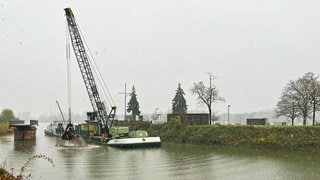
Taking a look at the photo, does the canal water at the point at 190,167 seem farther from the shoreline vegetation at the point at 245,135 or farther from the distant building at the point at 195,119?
the distant building at the point at 195,119

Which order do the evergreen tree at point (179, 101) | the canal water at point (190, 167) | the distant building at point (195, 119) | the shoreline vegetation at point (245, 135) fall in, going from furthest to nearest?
the evergreen tree at point (179, 101) < the distant building at point (195, 119) < the shoreline vegetation at point (245, 135) < the canal water at point (190, 167)

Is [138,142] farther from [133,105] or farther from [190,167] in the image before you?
[133,105]

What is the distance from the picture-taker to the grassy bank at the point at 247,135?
Result: 3108 cm

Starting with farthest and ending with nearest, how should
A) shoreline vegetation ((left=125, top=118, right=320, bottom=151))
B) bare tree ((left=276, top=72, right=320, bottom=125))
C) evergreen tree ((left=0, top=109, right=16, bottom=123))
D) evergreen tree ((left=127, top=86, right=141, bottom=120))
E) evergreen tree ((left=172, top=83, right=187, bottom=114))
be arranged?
evergreen tree ((left=0, top=109, right=16, bottom=123)), evergreen tree ((left=127, top=86, right=141, bottom=120)), evergreen tree ((left=172, top=83, right=187, bottom=114)), bare tree ((left=276, top=72, right=320, bottom=125)), shoreline vegetation ((left=125, top=118, right=320, bottom=151))

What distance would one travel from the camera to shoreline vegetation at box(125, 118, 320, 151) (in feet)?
102

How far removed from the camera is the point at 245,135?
3556 cm

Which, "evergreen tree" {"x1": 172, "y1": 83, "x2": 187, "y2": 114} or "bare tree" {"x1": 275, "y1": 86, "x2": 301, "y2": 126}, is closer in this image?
"bare tree" {"x1": 275, "y1": 86, "x2": 301, "y2": 126}

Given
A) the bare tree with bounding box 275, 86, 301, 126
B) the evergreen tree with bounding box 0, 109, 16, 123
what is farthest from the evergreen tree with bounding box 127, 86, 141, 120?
the evergreen tree with bounding box 0, 109, 16, 123

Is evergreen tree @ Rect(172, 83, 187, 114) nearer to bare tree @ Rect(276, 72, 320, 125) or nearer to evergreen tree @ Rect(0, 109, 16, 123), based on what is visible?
bare tree @ Rect(276, 72, 320, 125)

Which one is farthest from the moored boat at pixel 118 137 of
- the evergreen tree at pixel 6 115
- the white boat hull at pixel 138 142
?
the evergreen tree at pixel 6 115

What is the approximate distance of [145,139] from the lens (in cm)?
3672

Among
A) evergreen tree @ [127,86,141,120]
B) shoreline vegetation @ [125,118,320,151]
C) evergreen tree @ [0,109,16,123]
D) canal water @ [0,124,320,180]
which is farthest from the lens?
evergreen tree @ [0,109,16,123]

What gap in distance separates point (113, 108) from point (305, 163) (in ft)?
81.1

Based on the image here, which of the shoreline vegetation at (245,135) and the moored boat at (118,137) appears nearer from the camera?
the shoreline vegetation at (245,135)
